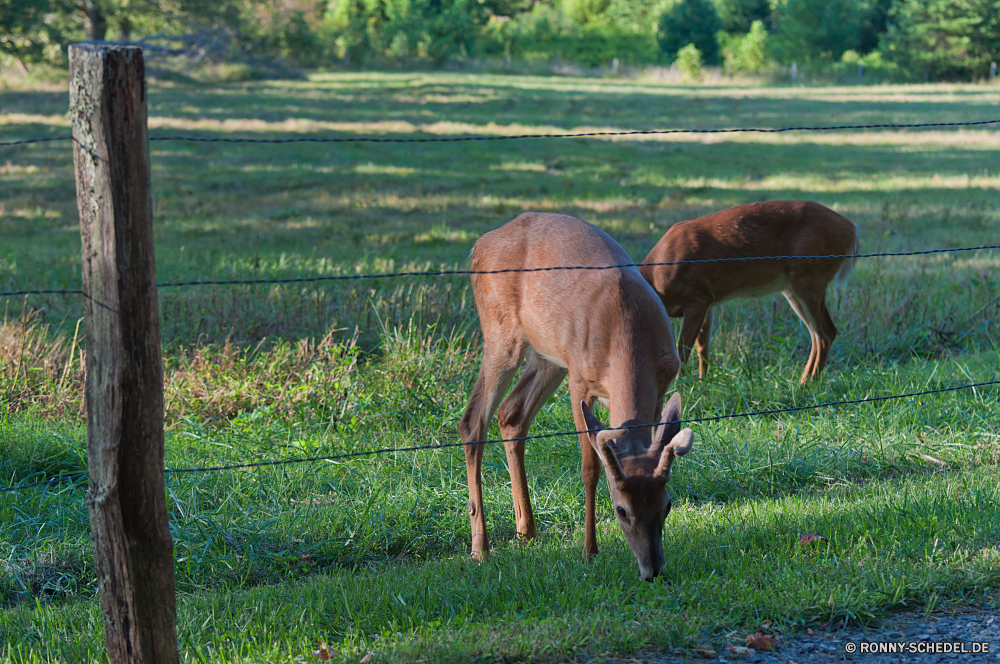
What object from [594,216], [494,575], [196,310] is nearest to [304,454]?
[494,575]

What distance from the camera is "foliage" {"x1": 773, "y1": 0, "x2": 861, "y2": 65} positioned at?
212 ft

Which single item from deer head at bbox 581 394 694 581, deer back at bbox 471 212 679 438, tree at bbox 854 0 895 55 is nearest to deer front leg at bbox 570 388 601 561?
deer back at bbox 471 212 679 438

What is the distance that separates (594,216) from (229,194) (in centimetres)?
698

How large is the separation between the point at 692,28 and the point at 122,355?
71753 millimetres

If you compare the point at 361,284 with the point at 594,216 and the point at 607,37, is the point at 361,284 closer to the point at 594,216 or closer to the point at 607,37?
the point at 594,216

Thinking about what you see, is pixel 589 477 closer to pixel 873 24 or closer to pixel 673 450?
pixel 673 450

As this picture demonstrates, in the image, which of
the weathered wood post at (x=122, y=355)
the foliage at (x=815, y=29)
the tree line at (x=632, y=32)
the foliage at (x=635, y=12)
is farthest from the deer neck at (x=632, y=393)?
the foliage at (x=635, y=12)

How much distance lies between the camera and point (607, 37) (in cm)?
7169

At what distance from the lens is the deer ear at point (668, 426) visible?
3943 mm

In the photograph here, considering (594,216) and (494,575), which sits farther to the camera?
(594,216)

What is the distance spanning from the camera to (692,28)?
68688 mm

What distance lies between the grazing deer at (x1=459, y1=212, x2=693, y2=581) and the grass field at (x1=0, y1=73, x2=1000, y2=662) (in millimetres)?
344

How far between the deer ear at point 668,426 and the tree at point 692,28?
229ft

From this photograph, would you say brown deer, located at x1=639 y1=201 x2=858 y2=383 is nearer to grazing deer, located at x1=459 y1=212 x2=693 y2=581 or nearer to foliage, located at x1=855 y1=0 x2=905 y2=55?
grazing deer, located at x1=459 y1=212 x2=693 y2=581
